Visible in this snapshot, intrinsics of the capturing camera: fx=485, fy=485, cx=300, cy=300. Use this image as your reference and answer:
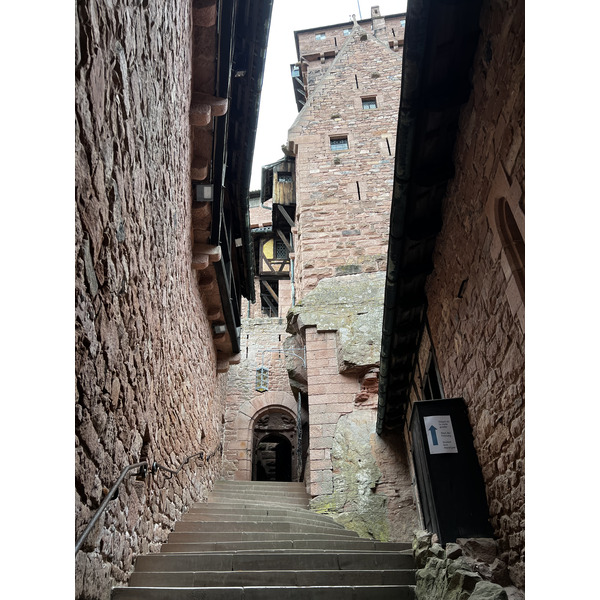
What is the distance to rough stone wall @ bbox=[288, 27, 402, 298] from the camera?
455 inches

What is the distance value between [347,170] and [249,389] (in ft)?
22.6

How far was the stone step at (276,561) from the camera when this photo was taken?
3.75 m

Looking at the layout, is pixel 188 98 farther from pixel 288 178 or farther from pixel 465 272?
pixel 288 178

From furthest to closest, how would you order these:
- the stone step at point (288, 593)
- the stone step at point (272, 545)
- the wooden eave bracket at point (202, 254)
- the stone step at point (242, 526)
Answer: the wooden eave bracket at point (202, 254)
the stone step at point (242, 526)
the stone step at point (272, 545)
the stone step at point (288, 593)

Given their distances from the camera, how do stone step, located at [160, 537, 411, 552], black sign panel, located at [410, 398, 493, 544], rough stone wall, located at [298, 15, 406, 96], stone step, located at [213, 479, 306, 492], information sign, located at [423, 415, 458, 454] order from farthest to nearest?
1. rough stone wall, located at [298, 15, 406, 96]
2. stone step, located at [213, 479, 306, 492]
3. stone step, located at [160, 537, 411, 552]
4. information sign, located at [423, 415, 458, 454]
5. black sign panel, located at [410, 398, 493, 544]

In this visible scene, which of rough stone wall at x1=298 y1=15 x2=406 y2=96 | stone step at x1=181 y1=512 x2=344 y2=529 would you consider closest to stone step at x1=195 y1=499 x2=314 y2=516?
stone step at x1=181 y1=512 x2=344 y2=529

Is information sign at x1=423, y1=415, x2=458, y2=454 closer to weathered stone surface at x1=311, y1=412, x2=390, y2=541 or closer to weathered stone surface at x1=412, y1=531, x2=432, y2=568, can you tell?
weathered stone surface at x1=412, y1=531, x2=432, y2=568

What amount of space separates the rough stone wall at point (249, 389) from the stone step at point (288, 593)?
9765 millimetres

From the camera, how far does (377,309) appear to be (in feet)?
32.1

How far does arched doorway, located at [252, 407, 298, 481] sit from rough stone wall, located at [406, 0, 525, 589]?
11.2m

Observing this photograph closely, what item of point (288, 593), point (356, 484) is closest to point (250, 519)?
point (356, 484)

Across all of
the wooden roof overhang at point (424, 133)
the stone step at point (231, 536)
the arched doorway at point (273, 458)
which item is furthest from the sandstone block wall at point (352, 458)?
the arched doorway at point (273, 458)

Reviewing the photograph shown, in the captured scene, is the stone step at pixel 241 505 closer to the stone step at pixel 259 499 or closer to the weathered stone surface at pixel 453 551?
the stone step at pixel 259 499

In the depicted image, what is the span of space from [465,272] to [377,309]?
20.2 ft
